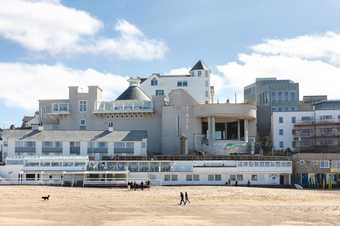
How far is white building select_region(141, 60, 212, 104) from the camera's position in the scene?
319 ft

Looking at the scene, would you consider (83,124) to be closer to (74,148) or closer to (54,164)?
(74,148)

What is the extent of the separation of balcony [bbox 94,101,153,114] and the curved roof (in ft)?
14.2

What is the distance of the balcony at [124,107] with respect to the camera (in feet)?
286

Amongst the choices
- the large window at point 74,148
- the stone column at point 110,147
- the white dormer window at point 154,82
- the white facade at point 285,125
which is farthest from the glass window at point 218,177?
the white dormer window at point 154,82

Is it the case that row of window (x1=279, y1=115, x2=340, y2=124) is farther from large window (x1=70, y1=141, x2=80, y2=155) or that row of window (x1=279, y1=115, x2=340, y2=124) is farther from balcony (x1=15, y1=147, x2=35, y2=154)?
balcony (x1=15, y1=147, x2=35, y2=154)

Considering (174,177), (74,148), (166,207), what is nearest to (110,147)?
(74,148)

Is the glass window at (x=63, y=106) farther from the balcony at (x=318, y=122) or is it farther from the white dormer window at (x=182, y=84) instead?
the balcony at (x=318, y=122)

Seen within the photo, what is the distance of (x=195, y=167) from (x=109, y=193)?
17.3 m

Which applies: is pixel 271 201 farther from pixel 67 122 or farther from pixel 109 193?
pixel 67 122

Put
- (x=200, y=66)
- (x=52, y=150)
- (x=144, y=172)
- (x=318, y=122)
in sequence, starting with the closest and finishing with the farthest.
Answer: (x=144, y=172), (x=52, y=150), (x=318, y=122), (x=200, y=66)

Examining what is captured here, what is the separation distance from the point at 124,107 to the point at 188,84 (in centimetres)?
1566

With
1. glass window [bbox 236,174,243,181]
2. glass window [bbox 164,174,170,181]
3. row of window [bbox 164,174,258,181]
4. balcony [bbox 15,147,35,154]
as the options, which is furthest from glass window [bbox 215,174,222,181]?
balcony [bbox 15,147,35,154]

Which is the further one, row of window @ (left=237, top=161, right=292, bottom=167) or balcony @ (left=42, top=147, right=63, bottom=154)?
balcony @ (left=42, top=147, right=63, bottom=154)

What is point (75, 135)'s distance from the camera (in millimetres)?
78750
